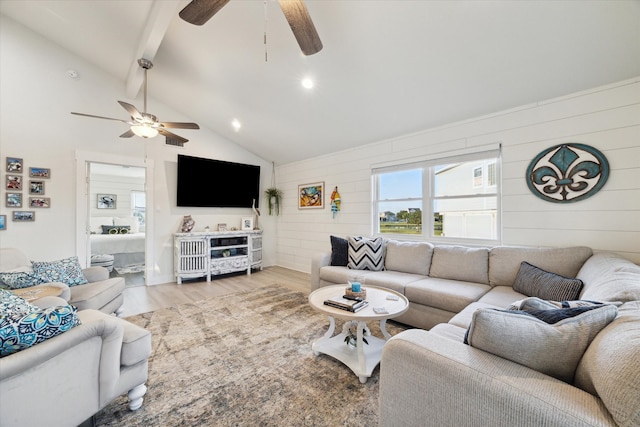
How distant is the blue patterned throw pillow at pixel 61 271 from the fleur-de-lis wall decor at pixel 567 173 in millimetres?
4975

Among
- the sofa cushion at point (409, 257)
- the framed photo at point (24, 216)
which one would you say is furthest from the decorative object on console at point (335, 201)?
the framed photo at point (24, 216)

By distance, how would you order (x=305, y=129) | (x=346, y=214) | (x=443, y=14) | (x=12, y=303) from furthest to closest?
(x=346, y=214) < (x=305, y=129) < (x=443, y=14) < (x=12, y=303)

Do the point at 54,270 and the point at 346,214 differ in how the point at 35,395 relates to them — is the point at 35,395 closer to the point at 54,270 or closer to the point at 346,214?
the point at 54,270

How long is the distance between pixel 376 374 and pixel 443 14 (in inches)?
116

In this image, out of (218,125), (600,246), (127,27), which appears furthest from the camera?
(218,125)

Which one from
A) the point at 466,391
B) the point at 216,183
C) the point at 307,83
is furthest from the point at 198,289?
the point at 466,391

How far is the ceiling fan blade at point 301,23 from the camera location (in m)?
1.49

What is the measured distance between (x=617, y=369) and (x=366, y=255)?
8.77 feet

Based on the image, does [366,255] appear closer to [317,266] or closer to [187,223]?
[317,266]

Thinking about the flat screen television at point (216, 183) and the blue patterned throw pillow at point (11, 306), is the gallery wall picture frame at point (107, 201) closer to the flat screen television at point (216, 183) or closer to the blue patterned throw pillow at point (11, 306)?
the flat screen television at point (216, 183)

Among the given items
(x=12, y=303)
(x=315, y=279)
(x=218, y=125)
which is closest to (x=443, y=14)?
(x=315, y=279)

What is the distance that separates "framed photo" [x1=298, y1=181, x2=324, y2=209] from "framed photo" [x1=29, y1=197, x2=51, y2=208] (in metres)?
3.90

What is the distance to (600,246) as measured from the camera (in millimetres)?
2385

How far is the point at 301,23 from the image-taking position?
1.58 meters
